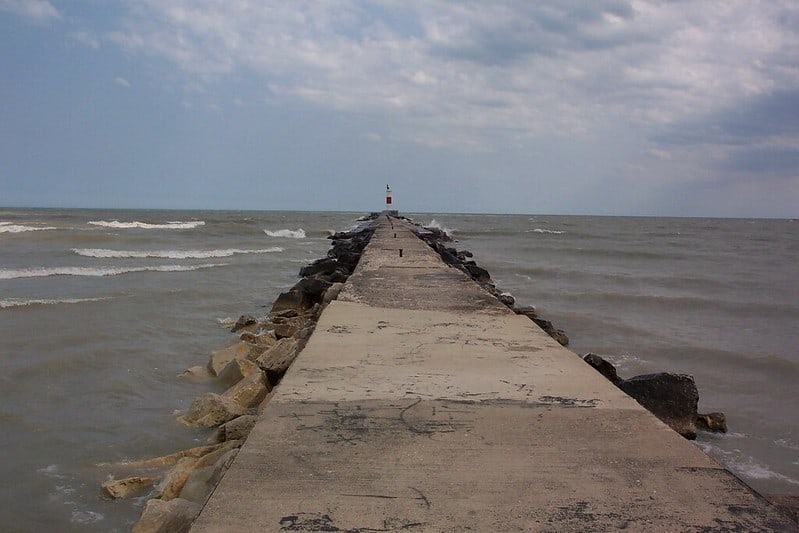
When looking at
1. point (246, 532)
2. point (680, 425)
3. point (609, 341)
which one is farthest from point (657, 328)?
point (246, 532)

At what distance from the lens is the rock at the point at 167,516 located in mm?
2172

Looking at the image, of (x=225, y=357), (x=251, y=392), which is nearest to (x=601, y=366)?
(x=251, y=392)

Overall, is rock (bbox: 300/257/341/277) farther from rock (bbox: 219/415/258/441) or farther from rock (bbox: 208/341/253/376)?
rock (bbox: 219/415/258/441)

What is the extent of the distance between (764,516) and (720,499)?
11 centimetres

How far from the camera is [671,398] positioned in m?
3.63

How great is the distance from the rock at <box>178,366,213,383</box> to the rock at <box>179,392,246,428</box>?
0.97 metres

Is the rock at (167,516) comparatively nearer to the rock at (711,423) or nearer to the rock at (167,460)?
the rock at (167,460)

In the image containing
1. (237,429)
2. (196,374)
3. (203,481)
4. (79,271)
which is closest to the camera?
(203,481)

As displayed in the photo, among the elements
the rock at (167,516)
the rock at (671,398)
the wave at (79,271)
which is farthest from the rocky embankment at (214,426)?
the wave at (79,271)

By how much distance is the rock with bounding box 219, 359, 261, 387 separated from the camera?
4.55m

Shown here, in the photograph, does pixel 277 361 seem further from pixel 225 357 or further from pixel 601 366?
pixel 601 366

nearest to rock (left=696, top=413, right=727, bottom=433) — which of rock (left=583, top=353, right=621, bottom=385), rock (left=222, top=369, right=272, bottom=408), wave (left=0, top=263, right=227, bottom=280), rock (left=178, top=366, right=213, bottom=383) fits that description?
rock (left=583, top=353, right=621, bottom=385)

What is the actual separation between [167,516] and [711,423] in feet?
11.3

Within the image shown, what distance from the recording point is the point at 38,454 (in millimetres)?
3273
